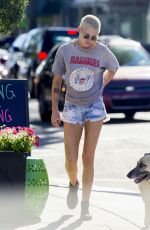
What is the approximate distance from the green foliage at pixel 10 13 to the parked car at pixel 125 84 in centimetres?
936

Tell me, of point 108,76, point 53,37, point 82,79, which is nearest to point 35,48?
point 53,37

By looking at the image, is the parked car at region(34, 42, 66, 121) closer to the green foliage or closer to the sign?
the sign

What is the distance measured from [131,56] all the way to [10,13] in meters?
11.5

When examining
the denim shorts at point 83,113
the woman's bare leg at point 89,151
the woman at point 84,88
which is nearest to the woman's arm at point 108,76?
the woman at point 84,88

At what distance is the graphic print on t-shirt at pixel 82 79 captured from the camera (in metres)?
8.98

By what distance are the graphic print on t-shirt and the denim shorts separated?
17cm

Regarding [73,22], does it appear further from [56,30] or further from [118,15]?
[56,30]

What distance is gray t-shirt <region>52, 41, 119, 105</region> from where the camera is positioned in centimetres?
899

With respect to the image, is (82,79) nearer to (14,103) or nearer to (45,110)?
(14,103)

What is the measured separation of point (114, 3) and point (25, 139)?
39441 mm

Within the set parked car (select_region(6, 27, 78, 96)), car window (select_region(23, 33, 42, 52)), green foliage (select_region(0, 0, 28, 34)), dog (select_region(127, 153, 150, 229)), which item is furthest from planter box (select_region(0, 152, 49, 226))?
car window (select_region(23, 33, 42, 52))

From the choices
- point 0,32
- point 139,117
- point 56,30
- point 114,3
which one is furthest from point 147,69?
point 114,3

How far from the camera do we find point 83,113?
9.09 m

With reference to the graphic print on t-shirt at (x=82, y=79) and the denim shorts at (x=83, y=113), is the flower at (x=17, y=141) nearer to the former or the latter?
the denim shorts at (x=83, y=113)
